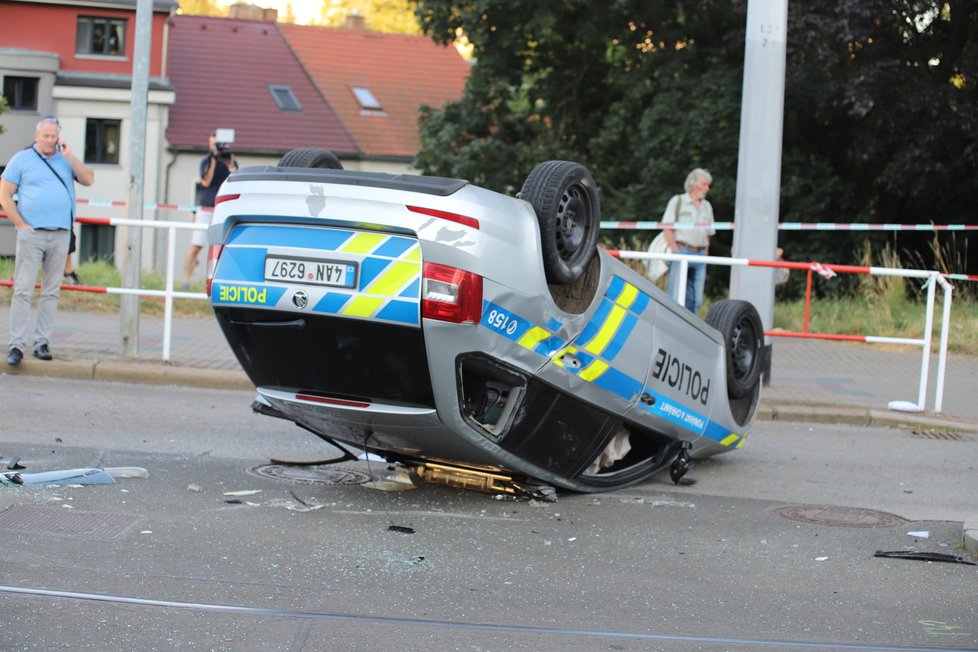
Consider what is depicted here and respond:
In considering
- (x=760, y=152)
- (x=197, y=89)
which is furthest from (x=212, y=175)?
(x=197, y=89)

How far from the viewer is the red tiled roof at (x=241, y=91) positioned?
50344mm

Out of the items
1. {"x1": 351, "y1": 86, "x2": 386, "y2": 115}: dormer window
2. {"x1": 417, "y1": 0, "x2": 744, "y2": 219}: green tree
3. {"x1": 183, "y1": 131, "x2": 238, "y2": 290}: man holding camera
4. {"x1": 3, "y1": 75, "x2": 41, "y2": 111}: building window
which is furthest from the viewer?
{"x1": 351, "y1": 86, "x2": 386, "y2": 115}: dormer window

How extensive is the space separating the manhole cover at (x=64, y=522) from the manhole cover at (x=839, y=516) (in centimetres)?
346

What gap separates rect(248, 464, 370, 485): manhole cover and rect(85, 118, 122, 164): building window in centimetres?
4293

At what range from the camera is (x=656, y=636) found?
15.9 feet

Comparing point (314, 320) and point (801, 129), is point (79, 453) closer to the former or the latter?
point (314, 320)

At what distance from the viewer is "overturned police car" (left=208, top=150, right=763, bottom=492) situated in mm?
5832

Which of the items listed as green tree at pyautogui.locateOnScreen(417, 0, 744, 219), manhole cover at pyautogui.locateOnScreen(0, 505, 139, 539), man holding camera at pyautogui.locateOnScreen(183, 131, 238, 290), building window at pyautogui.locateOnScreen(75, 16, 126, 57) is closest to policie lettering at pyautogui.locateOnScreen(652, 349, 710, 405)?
manhole cover at pyautogui.locateOnScreen(0, 505, 139, 539)

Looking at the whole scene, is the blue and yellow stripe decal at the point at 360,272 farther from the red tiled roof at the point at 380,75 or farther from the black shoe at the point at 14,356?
the red tiled roof at the point at 380,75

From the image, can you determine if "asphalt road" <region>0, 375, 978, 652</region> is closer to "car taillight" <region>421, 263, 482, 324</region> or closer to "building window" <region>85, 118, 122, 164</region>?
"car taillight" <region>421, 263, 482, 324</region>

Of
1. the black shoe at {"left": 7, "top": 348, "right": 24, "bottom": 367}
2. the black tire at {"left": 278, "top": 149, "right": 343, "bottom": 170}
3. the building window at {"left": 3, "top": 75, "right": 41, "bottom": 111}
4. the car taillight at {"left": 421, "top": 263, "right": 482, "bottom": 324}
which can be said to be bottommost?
the black shoe at {"left": 7, "top": 348, "right": 24, "bottom": 367}

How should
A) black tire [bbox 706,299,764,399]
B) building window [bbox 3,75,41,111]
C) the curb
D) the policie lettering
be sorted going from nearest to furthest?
the policie lettering
black tire [bbox 706,299,764,399]
the curb
building window [bbox 3,75,41,111]

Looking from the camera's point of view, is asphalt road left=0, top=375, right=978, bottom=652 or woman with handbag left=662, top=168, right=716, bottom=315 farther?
woman with handbag left=662, top=168, right=716, bottom=315

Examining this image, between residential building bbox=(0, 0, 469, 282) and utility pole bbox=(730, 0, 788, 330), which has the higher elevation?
residential building bbox=(0, 0, 469, 282)
